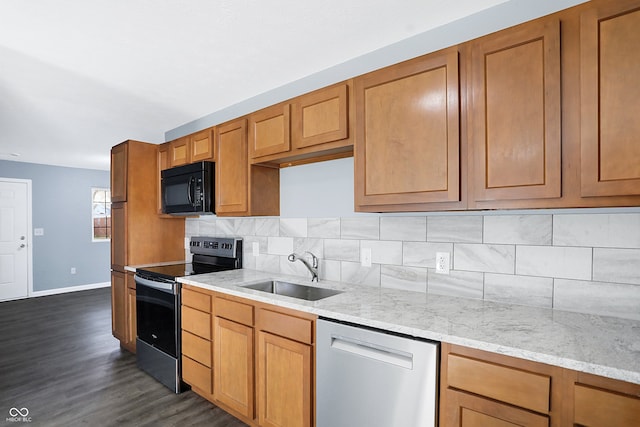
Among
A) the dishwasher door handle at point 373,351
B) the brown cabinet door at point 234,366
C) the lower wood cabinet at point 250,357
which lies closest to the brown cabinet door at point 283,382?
the lower wood cabinet at point 250,357

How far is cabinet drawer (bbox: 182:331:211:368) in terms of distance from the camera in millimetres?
2355

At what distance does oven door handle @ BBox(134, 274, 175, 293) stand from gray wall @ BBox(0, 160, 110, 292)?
431cm

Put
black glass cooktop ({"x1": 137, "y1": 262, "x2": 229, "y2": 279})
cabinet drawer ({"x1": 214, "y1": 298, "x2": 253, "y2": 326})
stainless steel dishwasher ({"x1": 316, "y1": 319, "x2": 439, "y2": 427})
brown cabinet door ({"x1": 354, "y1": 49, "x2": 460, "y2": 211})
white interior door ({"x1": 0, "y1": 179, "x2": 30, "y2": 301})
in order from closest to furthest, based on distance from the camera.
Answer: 1. stainless steel dishwasher ({"x1": 316, "y1": 319, "x2": 439, "y2": 427})
2. brown cabinet door ({"x1": 354, "y1": 49, "x2": 460, "y2": 211})
3. cabinet drawer ({"x1": 214, "y1": 298, "x2": 253, "y2": 326})
4. black glass cooktop ({"x1": 137, "y1": 262, "x2": 229, "y2": 279})
5. white interior door ({"x1": 0, "y1": 179, "x2": 30, "y2": 301})

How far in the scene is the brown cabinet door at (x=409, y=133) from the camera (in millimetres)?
1558

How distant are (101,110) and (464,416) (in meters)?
3.81

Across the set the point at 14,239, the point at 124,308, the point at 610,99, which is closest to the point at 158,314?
the point at 124,308

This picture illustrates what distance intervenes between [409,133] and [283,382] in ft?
4.94

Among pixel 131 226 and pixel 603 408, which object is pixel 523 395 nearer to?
pixel 603 408

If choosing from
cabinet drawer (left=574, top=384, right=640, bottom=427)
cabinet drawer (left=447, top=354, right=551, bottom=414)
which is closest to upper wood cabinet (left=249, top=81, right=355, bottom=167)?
cabinet drawer (left=447, top=354, right=551, bottom=414)

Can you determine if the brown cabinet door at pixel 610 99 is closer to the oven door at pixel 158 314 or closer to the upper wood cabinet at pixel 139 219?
the oven door at pixel 158 314

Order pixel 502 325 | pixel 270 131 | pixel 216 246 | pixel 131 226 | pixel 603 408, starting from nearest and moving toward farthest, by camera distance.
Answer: pixel 603 408 < pixel 502 325 < pixel 270 131 < pixel 216 246 < pixel 131 226

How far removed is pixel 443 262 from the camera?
1.89 m

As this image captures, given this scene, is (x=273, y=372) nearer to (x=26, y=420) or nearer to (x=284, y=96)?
(x=26, y=420)

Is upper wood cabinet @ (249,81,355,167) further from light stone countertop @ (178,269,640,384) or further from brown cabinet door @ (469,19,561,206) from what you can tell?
light stone countertop @ (178,269,640,384)
